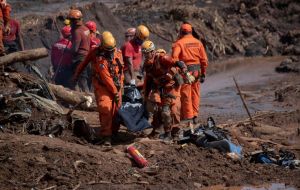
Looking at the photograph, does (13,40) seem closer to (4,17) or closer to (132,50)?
(4,17)

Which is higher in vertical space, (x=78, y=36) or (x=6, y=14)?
(x=6, y=14)

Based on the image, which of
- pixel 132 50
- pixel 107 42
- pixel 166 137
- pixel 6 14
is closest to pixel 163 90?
pixel 166 137

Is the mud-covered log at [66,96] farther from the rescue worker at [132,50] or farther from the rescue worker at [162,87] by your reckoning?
the rescue worker at [162,87]

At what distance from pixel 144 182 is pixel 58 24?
11837mm

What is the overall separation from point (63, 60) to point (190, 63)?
153 inches

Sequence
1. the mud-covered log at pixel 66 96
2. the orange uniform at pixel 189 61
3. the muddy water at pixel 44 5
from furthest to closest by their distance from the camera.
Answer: the muddy water at pixel 44 5 → the mud-covered log at pixel 66 96 → the orange uniform at pixel 189 61

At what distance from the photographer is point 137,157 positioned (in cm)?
1048

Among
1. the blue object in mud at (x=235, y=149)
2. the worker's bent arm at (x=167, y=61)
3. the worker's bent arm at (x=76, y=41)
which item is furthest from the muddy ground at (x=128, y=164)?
the worker's bent arm at (x=76, y=41)

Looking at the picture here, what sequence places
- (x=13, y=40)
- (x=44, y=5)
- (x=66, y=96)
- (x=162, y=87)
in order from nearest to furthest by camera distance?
(x=162, y=87) < (x=66, y=96) < (x=13, y=40) < (x=44, y=5)

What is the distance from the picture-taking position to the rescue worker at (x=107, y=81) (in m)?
11.3

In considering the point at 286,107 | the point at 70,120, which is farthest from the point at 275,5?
the point at 70,120

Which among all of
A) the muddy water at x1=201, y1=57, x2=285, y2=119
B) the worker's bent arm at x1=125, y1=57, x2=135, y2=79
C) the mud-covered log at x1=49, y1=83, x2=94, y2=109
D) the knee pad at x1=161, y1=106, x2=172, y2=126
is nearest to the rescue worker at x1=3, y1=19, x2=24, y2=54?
the mud-covered log at x1=49, y1=83, x2=94, y2=109

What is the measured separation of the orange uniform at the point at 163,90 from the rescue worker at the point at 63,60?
173 inches

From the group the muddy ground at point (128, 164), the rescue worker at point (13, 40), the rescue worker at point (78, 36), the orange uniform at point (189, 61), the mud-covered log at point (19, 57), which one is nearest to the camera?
the muddy ground at point (128, 164)
